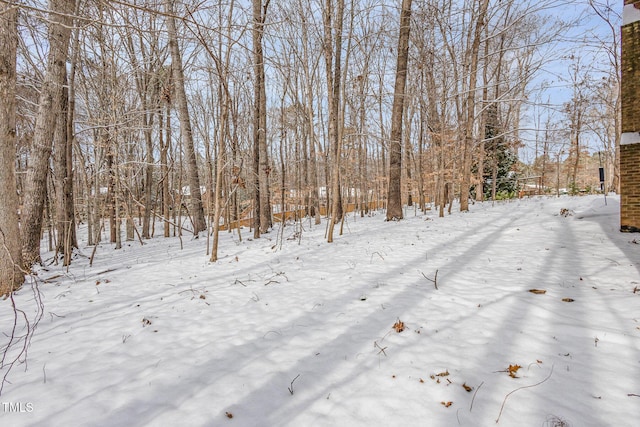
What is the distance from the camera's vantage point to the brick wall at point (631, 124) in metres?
6.21

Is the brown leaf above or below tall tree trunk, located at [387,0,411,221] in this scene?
below

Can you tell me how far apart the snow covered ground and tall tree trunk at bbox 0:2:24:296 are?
67cm

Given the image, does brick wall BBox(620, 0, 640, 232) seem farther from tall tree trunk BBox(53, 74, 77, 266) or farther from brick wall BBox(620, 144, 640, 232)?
tall tree trunk BBox(53, 74, 77, 266)

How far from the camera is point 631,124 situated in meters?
6.35

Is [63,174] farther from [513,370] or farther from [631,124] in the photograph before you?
[631,124]

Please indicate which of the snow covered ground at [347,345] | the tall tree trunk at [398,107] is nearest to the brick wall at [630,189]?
the snow covered ground at [347,345]

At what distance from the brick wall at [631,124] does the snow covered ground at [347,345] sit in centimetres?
180

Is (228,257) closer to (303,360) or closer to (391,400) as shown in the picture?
(303,360)

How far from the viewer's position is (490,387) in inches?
80.4

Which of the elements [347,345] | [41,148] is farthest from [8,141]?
[347,345]

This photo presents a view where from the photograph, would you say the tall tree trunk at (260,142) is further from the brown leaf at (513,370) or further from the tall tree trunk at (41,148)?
the brown leaf at (513,370)

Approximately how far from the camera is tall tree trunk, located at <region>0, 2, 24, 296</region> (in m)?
4.13

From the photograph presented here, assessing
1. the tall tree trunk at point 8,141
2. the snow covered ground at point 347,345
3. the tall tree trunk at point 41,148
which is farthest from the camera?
the tall tree trunk at point 41,148

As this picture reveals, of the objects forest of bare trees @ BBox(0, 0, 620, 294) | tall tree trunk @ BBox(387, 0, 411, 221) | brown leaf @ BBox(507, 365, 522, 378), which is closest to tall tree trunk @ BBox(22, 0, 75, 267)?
forest of bare trees @ BBox(0, 0, 620, 294)
